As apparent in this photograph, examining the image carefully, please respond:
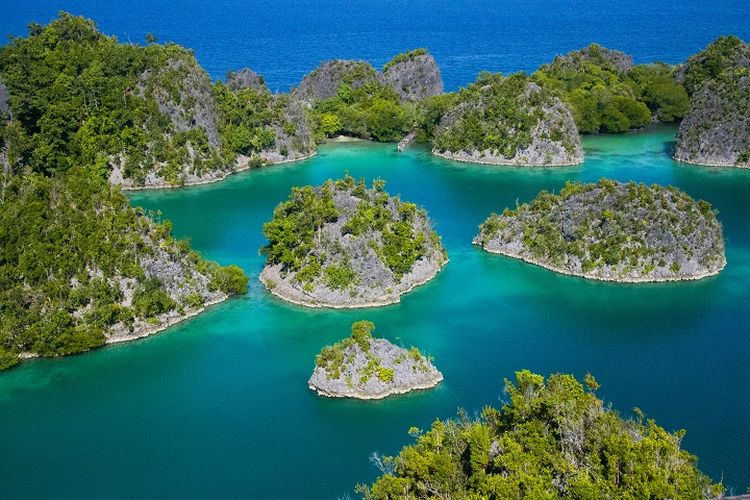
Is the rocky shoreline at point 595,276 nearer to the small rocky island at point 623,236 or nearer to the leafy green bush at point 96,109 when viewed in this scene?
the small rocky island at point 623,236

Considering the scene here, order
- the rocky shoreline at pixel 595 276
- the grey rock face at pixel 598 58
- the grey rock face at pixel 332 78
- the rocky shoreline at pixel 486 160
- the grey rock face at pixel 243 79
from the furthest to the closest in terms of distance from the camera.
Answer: the grey rock face at pixel 598 58, the grey rock face at pixel 332 78, the grey rock face at pixel 243 79, the rocky shoreline at pixel 486 160, the rocky shoreline at pixel 595 276

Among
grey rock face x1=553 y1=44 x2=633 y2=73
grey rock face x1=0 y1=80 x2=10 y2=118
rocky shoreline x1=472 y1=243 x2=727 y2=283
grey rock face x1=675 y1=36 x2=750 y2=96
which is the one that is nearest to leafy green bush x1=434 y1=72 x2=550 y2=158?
grey rock face x1=553 y1=44 x2=633 y2=73

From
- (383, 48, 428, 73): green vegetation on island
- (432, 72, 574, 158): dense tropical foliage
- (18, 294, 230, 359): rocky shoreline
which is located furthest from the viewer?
(383, 48, 428, 73): green vegetation on island

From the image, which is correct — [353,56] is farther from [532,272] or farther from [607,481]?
[607,481]

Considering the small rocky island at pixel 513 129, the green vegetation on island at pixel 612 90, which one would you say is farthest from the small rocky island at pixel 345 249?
the green vegetation on island at pixel 612 90

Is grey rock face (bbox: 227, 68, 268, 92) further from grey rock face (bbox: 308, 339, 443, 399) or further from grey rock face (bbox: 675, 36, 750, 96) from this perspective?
grey rock face (bbox: 308, 339, 443, 399)

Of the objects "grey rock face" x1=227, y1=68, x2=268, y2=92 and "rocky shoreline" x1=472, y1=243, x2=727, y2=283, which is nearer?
"rocky shoreline" x1=472, y1=243, x2=727, y2=283
